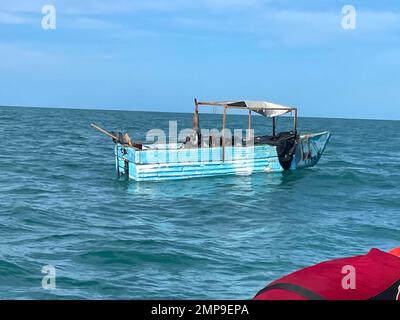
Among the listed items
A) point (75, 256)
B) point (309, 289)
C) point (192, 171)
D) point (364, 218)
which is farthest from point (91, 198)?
point (309, 289)

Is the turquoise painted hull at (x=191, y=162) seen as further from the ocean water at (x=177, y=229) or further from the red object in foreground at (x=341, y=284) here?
the red object in foreground at (x=341, y=284)

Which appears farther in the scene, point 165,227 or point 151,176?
point 151,176

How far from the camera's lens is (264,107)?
22.6 metres

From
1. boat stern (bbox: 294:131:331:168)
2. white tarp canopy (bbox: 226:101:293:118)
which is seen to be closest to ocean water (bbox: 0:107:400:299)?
boat stern (bbox: 294:131:331:168)

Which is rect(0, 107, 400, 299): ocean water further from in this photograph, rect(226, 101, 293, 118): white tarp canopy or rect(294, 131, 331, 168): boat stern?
rect(226, 101, 293, 118): white tarp canopy

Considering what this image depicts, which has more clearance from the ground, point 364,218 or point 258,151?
point 258,151

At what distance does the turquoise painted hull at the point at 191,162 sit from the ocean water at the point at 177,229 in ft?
1.13

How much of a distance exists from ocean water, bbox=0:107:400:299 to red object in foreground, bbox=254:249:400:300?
384 cm

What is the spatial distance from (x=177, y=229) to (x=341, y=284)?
8961 mm

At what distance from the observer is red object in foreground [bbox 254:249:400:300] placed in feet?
14.9

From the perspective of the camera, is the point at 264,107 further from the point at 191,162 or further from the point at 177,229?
the point at 177,229

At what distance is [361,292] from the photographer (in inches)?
181

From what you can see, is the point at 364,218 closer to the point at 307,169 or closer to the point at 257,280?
the point at 257,280
